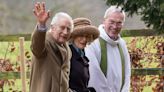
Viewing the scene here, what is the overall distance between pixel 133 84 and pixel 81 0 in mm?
1776

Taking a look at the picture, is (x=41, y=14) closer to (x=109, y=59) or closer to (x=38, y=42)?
(x=38, y=42)

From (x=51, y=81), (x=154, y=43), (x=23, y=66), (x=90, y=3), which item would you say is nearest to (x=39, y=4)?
(x=51, y=81)

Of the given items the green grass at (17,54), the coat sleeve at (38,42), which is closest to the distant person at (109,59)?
the coat sleeve at (38,42)

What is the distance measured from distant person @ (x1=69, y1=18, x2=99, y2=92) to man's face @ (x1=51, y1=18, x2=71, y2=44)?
388 millimetres

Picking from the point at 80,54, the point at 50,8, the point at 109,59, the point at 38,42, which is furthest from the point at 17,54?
the point at 38,42

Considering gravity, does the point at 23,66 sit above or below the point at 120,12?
below

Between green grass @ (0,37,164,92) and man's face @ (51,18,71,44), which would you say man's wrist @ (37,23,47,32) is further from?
green grass @ (0,37,164,92)

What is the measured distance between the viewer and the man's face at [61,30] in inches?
189

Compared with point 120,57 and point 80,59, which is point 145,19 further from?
point 80,59

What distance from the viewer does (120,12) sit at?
5.73 meters

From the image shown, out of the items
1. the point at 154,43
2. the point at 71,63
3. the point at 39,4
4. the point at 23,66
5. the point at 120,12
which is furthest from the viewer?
the point at 154,43

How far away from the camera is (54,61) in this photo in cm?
477

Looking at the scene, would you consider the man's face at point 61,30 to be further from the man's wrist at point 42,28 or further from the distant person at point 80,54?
the distant person at point 80,54

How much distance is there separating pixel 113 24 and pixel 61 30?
102 centimetres
